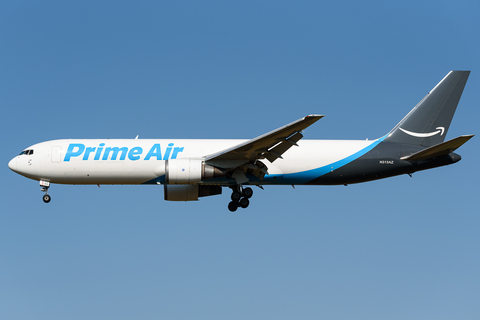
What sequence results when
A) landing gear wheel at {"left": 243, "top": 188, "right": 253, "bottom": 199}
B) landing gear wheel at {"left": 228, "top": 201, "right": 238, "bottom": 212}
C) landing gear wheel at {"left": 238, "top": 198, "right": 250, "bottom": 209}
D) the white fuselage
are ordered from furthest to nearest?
landing gear wheel at {"left": 228, "top": 201, "right": 238, "bottom": 212}
landing gear wheel at {"left": 238, "top": 198, "right": 250, "bottom": 209}
landing gear wheel at {"left": 243, "top": 188, "right": 253, "bottom": 199}
the white fuselage

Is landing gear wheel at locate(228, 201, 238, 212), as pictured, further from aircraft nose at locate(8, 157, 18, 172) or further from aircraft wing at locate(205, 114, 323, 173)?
aircraft nose at locate(8, 157, 18, 172)

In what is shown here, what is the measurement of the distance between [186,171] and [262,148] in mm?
4086

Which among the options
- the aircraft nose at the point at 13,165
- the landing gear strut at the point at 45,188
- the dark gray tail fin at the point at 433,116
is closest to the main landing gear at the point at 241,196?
the dark gray tail fin at the point at 433,116

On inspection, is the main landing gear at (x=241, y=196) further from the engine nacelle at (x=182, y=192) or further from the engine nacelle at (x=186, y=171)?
the engine nacelle at (x=186, y=171)

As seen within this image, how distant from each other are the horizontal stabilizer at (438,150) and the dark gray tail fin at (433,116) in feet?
5.07

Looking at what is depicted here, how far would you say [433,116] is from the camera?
104ft

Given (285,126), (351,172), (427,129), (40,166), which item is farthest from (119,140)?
(427,129)

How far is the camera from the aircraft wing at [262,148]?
84.6 ft

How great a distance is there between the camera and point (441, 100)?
31828 mm

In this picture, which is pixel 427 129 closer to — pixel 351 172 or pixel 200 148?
pixel 351 172

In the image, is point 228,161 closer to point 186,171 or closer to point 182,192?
point 186,171

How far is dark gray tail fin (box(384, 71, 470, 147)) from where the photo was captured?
31359mm

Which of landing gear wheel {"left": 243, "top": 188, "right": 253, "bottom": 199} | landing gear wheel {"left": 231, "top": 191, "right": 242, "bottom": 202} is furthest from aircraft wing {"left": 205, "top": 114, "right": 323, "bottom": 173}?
landing gear wheel {"left": 231, "top": 191, "right": 242, "bottom": 202}

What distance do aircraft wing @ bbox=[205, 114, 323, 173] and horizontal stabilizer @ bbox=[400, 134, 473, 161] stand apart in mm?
7424
